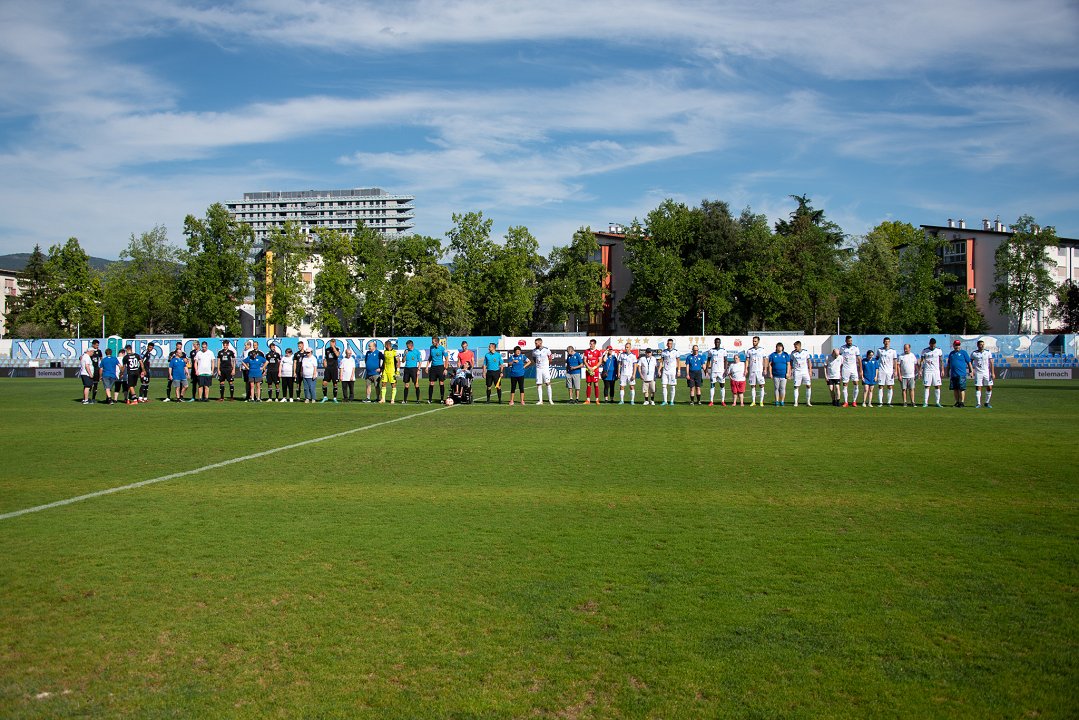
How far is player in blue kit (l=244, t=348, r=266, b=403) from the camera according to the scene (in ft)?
88.7

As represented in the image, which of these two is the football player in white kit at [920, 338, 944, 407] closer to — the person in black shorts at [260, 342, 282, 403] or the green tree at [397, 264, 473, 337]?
the person in black shorts at [260, 342, 282, 403]

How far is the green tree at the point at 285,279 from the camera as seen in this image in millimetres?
72312

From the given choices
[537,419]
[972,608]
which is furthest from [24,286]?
[972,608]

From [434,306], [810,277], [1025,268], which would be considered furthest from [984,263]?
[434,306]

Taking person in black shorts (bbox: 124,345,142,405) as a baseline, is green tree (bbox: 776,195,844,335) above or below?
above

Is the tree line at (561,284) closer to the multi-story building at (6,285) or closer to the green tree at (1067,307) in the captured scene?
the green tree at (1067,307)

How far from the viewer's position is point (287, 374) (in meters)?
27.0

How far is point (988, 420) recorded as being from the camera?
783 inches

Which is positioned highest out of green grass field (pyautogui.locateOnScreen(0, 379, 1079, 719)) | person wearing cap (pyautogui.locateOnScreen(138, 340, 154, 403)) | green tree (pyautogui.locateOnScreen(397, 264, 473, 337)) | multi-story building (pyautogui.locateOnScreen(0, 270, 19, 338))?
multi-story building (pyautogui.locateOnScreen(0, 270, 19, 338))

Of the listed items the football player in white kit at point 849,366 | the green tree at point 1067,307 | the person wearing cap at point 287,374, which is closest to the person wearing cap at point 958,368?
the football player in white kit at point 849,366

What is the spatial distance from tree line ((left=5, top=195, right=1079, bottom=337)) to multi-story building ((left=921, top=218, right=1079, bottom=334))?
10.4ft

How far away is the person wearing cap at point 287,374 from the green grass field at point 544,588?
1416cm

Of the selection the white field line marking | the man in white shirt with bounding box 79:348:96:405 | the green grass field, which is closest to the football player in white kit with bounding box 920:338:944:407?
the green grass field

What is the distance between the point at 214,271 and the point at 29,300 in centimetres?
3354
